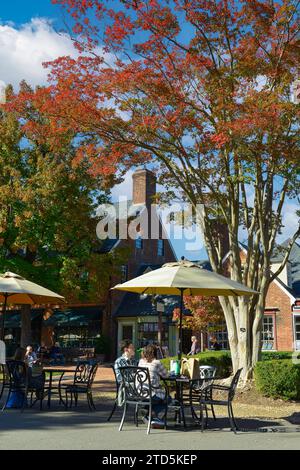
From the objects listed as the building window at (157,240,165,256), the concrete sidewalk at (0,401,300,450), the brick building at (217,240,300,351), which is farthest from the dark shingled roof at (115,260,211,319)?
the concrete sidewalk at (0,401,300,450)

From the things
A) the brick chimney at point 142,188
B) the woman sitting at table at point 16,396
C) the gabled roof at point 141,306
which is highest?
the brick chimney at point 142,188

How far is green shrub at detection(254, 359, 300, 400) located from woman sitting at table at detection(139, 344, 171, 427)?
546 cm

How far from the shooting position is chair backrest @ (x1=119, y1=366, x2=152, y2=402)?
29.2 feet

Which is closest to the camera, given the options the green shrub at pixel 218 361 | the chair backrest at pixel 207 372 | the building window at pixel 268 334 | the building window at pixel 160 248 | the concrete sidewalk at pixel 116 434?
the concrete sidewalk at pixel 116 434

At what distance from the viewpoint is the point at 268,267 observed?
1531 centimetres

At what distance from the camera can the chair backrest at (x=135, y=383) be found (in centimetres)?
889

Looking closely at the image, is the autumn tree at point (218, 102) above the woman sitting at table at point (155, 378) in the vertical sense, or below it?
Answer: above

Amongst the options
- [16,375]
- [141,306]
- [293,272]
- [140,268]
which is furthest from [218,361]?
[140,268]

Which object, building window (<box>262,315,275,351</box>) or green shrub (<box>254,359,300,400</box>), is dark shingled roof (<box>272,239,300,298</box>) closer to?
building window (<box>262,315,275,351</box>)

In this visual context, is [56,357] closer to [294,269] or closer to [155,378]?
[294,269]

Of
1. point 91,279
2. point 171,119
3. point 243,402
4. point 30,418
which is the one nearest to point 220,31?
point 171,119

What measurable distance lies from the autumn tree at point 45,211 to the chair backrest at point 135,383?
50.5 feet

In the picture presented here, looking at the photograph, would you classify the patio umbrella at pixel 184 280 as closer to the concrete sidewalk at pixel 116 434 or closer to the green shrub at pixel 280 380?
the concrete sidewalk at pixel 116 434

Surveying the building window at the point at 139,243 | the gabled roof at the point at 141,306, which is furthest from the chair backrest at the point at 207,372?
the building window at the point at 139,243
